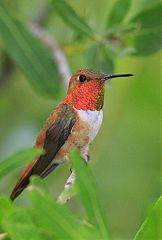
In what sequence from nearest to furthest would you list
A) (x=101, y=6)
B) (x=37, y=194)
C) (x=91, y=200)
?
(x=37, y=194) < (x=91, y=200) < (x=101, y=6)

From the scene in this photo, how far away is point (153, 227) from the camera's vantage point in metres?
1.89

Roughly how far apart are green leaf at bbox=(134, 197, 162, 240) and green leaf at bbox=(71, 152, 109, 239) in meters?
0.10

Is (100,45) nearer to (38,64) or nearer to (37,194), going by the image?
(38,64)

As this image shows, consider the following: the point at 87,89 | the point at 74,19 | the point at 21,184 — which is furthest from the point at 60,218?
the point at 74,19

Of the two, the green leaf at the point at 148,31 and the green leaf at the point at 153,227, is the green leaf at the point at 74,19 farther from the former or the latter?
the green leaf at the point at 153,227

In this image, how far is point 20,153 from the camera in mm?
1968

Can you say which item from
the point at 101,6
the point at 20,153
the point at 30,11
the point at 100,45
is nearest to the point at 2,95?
the point at 30,11

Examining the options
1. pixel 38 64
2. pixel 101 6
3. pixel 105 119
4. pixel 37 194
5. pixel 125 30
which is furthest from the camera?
pixel 101 6

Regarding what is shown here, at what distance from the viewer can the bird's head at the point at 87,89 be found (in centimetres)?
341

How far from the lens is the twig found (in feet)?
12.2

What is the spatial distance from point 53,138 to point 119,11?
0.86 metres

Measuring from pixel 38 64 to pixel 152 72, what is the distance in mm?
1351

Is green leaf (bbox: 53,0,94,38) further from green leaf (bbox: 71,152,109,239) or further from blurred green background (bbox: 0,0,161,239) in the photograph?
green leaf (bbox: 71,152,109,239)

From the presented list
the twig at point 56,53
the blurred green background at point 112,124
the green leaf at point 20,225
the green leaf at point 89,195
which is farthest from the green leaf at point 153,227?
the blurred green background at point 112,124
